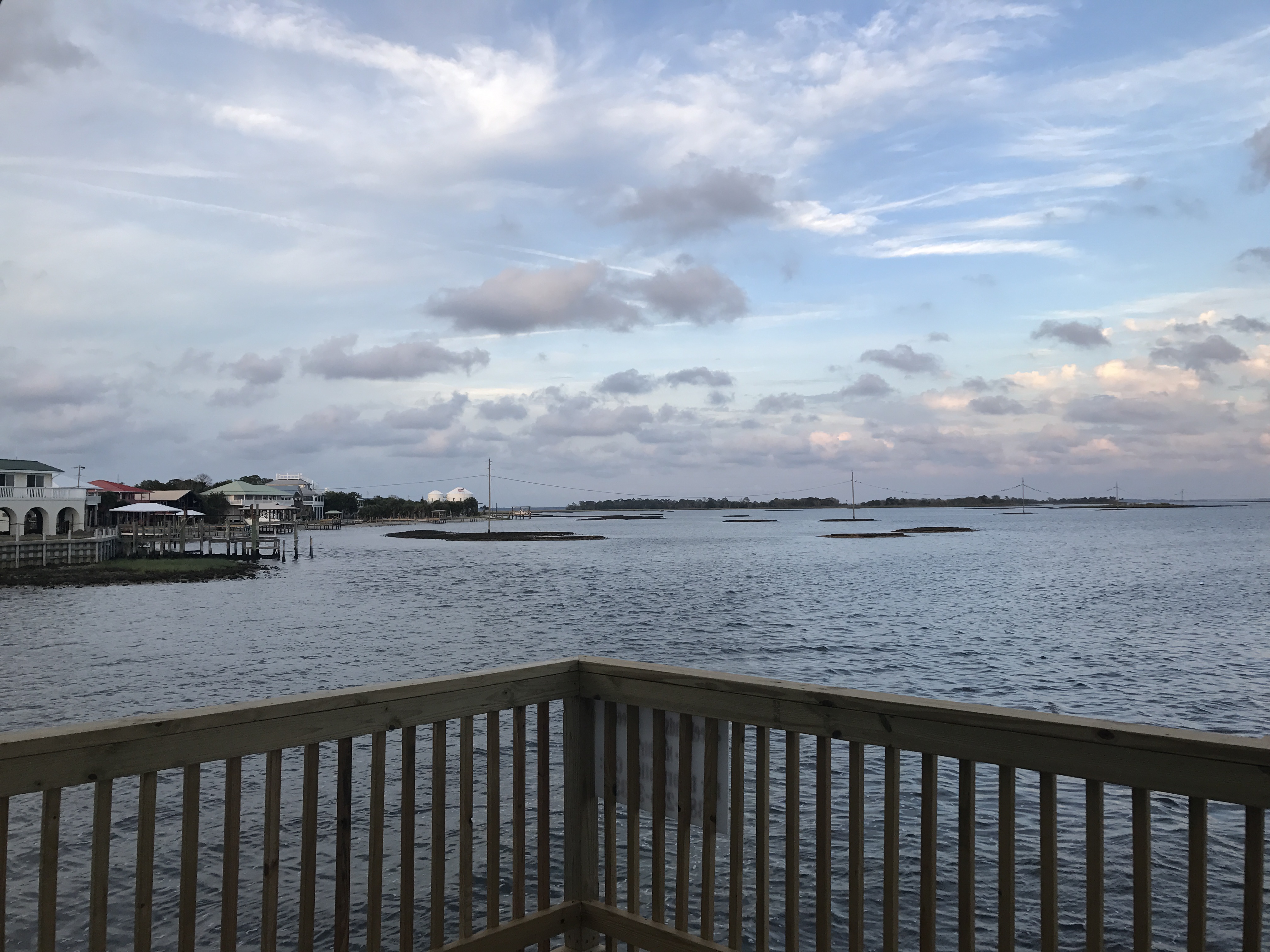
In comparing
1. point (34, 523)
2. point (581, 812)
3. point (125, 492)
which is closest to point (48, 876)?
point (581, 812)

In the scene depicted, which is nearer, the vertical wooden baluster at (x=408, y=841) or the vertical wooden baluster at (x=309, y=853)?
the vertical wooden baluster at (x=309, y=853)

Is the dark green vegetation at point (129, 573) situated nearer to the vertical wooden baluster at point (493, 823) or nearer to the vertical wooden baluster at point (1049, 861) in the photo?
the vertical wooden baluster at point (493, 823)

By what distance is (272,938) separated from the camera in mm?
2445

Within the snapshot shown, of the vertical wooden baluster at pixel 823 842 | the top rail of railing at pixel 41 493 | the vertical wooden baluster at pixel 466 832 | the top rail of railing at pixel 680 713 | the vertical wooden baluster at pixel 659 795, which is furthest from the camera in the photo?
the top rail of railing at pixel 41 493

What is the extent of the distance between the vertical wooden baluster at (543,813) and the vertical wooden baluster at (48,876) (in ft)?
4.68

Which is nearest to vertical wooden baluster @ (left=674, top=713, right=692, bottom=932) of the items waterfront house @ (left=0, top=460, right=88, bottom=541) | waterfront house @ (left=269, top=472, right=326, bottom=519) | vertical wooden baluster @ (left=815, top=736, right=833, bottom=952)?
vertical wooden baluster @ (left=815, top=736, right=833, bottom=952)

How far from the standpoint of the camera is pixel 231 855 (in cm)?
229

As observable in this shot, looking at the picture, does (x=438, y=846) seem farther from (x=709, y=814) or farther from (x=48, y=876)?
(x=48, y=876)

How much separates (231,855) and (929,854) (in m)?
1.95

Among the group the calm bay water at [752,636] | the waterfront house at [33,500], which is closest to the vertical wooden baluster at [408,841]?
the calm bay water at [752,636]

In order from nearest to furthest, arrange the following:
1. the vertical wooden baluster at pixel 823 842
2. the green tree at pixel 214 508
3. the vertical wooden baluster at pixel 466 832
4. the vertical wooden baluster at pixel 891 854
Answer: the vertical wooden baluster at pixel 891 854 → the vertical wooden baluster at pixel 823 842 → the vertical wooden baluster at pixel 466 832 → the green tree at pixel 214 508

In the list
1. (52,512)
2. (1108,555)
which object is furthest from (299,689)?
(1108,555)

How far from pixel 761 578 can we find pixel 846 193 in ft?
79.3

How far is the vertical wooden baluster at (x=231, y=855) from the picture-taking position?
2.24 m
